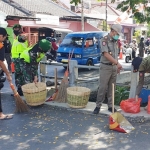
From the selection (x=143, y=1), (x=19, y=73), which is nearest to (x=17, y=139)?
(x=19, y=73)

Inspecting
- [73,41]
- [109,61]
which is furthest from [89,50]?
[109,61]

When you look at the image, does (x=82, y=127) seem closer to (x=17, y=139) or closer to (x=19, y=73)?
(x=17, y=139)

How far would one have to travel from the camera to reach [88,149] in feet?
12.8

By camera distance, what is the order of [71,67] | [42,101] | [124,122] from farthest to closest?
[71,67] < [42,101] < [124,122]

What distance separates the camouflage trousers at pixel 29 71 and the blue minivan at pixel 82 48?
6238 millimetres

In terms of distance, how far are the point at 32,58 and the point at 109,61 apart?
5.94 ft

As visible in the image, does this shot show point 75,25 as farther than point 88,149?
Yes

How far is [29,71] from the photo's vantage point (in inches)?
245

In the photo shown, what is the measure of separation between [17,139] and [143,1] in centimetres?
511

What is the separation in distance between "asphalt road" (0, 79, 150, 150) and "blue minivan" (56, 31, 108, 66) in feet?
23.6

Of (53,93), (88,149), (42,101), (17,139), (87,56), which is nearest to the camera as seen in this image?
(88,149)

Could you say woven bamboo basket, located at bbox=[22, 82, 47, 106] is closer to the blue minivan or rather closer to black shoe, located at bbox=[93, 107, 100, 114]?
black shoe, located at bbox=[93, 107, 100, 114]

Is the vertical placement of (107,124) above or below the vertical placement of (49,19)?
below

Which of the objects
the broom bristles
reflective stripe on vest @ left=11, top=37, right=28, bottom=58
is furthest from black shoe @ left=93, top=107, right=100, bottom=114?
reflective stripe on vest @ left=11, top=37, right=28, bottom=58
